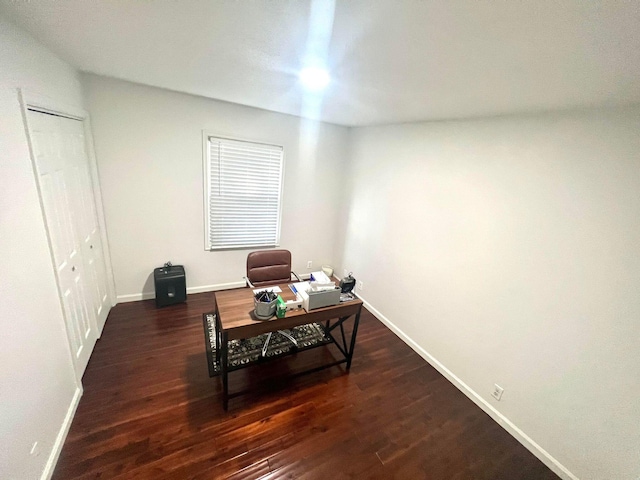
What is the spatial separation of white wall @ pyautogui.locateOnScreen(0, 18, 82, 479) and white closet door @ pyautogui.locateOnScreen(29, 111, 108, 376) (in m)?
0.16

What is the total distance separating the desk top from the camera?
182 centimetres

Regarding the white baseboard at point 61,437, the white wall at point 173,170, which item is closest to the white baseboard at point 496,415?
the white wall at point 173,170

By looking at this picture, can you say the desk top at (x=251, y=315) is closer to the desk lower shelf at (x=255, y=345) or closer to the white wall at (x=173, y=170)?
the desk lower shelf at (x=255, y=345)

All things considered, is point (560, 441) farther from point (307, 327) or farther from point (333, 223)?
point (333, 223)

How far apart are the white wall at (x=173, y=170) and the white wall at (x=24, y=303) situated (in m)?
0.94

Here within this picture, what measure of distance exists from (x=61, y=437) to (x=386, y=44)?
9.55 feet

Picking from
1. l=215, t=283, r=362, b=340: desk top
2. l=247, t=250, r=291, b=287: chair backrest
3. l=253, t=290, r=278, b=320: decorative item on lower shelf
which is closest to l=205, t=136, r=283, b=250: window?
l=247, t=250, r=291, b=287: chair backrest

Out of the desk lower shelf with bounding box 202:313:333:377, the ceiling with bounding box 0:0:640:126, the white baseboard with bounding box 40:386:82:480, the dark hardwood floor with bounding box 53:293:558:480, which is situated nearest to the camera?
the ceiling with bounding box 0:0:640:126

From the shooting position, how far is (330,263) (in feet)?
14.3

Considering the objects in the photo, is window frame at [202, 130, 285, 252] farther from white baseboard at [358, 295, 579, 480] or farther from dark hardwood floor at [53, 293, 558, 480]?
white baseboard at [358, 295, 579, 480]

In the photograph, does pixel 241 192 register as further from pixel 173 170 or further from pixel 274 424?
pixel 274 424

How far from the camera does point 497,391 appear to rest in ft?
6.87

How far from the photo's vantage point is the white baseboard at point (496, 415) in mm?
1770

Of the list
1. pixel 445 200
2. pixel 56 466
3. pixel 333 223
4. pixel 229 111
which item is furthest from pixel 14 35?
pixel 333 223
